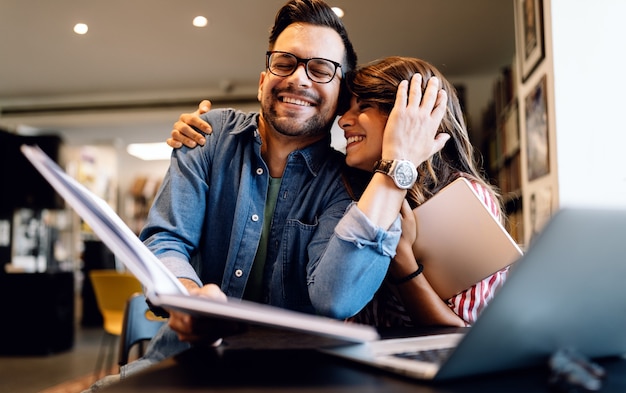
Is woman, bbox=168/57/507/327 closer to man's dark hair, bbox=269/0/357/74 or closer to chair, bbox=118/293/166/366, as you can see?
man's dark hair, bbox=269/0/357/74

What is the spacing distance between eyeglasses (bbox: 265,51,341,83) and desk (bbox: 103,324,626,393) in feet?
2.59

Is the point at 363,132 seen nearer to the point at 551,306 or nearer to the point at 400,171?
the point at 400,171

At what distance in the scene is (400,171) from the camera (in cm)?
95

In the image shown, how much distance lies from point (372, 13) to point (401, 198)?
3952 millimetres

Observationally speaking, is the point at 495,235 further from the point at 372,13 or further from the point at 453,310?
the point at 372,13

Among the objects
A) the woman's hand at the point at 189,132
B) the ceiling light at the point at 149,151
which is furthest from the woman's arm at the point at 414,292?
the ceiling light at the point at 149,151

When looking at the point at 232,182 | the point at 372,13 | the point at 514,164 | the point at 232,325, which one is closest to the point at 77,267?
the point at 372,13

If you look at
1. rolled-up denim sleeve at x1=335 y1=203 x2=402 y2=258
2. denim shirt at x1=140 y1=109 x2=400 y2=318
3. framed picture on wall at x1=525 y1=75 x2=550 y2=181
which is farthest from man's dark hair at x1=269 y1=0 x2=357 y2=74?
framed picture on wall at x1=525 y1=75 x2=550 y2=181

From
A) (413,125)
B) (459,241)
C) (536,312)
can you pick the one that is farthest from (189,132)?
(536,312)

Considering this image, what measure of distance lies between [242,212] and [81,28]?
4.35 meters

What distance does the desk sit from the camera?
47 centimetres

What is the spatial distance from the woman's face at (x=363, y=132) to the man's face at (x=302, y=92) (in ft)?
0.16

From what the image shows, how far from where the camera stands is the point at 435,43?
17.4 feet

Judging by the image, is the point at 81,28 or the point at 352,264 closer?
the point at 352,264
